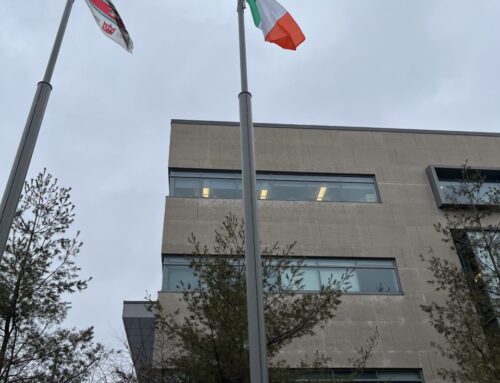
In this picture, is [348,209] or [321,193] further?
[321,193]

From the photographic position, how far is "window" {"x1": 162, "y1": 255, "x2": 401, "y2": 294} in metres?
19.0

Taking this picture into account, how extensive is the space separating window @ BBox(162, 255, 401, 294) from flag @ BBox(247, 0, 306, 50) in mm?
10451

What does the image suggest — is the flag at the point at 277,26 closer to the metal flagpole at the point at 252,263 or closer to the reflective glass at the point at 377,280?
the metal flagpole at the point at 252,263

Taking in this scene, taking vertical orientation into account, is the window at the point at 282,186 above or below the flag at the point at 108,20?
above

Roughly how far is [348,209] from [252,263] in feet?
50.0

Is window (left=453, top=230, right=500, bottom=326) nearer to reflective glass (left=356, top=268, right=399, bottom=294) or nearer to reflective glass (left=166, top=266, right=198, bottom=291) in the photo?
reflective glass (left=356, top=268, right=399, bottom=294)

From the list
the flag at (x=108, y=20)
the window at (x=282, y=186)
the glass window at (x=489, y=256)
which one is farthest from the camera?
the window at (x=282, y=186)

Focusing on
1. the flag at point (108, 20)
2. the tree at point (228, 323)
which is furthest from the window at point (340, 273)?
the flag at point (108, 20)

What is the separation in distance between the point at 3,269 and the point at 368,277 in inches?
507

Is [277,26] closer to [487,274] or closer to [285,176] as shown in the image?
[487,274]

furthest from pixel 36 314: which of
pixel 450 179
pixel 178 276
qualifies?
pixel 450 179

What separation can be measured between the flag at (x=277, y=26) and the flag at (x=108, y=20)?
3136mm

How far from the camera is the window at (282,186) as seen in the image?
21672 millimetres

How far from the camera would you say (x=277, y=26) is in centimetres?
1034
